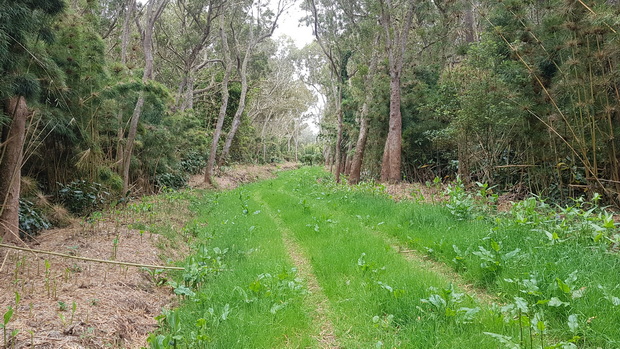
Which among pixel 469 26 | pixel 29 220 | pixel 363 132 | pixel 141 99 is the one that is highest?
pixel 469 26

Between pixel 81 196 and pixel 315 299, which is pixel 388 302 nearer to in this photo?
pixel 315 299

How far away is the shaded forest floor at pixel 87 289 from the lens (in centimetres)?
285

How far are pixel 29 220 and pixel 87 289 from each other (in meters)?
3.22

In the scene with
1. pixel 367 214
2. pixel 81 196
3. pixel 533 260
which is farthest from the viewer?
pixel 367 214

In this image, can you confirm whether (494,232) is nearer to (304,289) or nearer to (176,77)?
(304,289)

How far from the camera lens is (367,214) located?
800cm

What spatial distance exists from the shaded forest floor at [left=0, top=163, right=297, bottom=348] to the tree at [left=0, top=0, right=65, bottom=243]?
0.69 meters

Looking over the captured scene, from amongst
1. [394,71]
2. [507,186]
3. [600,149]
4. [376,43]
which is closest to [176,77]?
[376,43]

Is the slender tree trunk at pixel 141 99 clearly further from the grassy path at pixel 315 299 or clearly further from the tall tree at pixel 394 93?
the tall tree at pixel 394 93

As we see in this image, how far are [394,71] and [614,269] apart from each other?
396 inches

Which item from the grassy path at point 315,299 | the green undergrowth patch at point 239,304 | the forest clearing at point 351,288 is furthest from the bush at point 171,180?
the grassy path at point 315,299

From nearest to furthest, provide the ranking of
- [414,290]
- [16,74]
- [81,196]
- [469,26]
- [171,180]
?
[414,290] < [16,74] < [81,196] < [469,26] < [171,180]

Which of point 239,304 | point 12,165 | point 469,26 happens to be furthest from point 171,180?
point 469,26

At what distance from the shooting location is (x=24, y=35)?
4051mm
